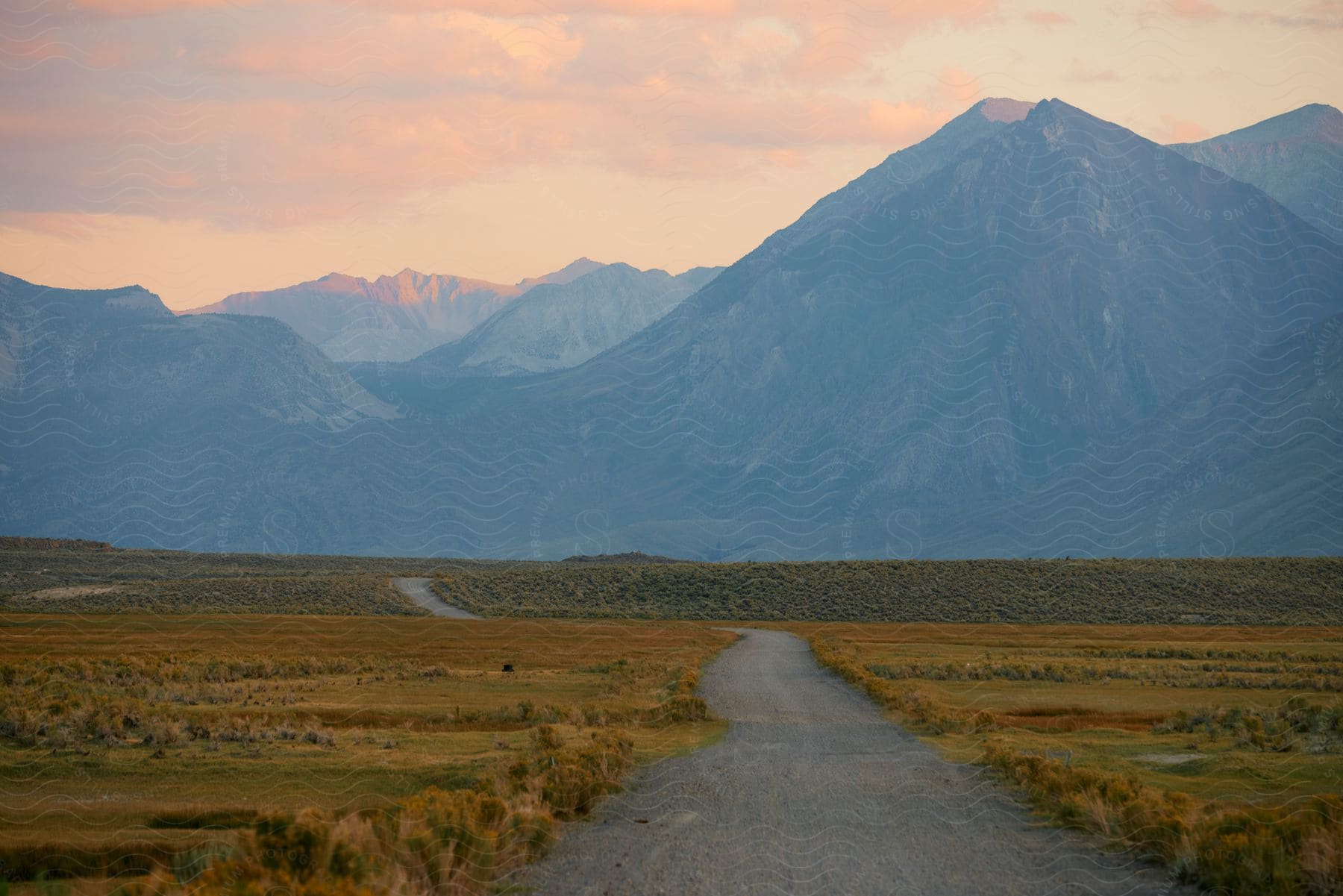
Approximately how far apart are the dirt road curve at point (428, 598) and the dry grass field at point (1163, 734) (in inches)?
1417

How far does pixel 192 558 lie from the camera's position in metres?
150

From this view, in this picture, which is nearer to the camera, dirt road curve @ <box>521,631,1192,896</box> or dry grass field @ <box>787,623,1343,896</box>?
dirt road curve @ <box>521,631,1192,896</box>

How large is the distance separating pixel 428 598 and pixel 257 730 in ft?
261

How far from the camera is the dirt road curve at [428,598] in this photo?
9204 cm

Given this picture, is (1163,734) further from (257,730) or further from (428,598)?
(428,598)

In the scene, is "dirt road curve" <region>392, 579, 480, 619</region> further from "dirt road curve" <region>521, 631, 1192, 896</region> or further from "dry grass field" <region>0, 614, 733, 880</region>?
"dirt road curve" <region>521, 631, 1192, 896</region>

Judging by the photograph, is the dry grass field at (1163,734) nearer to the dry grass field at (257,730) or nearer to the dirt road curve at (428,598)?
the dry grass field at (257,730)

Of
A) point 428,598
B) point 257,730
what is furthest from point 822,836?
point 428,598

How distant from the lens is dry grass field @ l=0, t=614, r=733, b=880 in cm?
1731

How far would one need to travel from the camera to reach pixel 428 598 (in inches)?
4097

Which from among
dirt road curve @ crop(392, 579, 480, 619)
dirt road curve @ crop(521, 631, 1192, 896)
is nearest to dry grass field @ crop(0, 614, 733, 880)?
dirt road curve @ crop(521, 631, 1192, 896)

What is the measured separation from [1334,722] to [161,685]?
29641 millimetres

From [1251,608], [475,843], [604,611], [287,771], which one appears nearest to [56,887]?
[475,843]

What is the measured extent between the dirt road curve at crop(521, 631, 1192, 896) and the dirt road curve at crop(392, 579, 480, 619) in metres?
68.8
